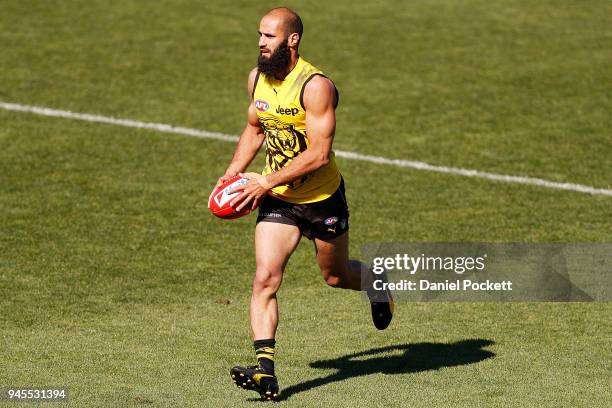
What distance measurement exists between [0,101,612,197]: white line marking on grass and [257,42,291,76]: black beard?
6868 mm

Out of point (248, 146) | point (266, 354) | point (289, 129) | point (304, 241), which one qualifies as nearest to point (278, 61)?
point (289, 129)

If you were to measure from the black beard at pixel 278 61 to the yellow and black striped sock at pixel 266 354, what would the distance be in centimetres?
191

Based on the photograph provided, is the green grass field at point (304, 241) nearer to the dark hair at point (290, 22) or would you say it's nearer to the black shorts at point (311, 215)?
the black shorts at point (311, 215)

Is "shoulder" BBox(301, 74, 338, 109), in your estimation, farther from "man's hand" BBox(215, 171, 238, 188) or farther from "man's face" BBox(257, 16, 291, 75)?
"man's hand" BBox(215, 171, 238, 188)

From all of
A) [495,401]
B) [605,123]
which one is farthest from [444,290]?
[605,123]

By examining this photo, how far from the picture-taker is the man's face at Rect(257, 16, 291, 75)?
8.65m

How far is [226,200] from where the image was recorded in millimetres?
8789

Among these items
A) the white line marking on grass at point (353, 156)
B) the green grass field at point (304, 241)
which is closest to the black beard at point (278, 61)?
the green grass field at point (304, 241)

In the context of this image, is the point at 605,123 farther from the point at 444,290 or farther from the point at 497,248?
the point at 444,290

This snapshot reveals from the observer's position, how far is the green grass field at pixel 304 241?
30.4ft

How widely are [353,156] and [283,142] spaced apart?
278 inches

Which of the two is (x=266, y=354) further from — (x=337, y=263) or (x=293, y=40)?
(x=293, y=40)

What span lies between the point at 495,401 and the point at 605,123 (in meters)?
9.26

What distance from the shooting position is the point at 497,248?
12.8 metres
